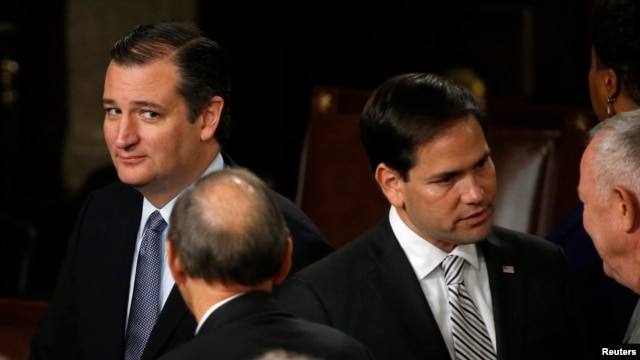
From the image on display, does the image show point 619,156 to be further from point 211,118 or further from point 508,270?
point 211,118

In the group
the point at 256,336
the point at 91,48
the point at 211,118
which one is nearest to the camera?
the point at 256,336

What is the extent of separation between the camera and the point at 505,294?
3.43m

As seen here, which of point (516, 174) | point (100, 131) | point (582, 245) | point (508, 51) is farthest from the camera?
point (508, 51)

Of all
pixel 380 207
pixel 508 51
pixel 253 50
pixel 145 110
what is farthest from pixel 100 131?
pixel 145 110

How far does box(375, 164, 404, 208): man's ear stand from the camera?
345 cm

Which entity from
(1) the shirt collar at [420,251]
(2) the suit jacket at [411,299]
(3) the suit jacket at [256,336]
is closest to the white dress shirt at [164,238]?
(2) the suit jacket at [411,299]

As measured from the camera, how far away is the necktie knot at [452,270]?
340cm

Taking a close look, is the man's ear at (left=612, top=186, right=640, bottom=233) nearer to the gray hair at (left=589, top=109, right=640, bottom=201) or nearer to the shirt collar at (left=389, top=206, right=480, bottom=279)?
the gray hair at (left=589, top=109, right=640, bottom=201)

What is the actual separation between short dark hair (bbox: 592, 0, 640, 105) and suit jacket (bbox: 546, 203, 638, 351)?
14.1 inches

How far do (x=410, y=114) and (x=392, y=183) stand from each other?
17 centimetres

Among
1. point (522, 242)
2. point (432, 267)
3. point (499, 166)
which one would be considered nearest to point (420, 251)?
point (432, 267)

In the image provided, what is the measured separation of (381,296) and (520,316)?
13.0 inches

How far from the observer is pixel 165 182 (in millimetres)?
3662

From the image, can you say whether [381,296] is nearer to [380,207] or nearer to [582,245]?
[582,245]
